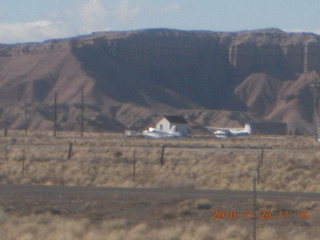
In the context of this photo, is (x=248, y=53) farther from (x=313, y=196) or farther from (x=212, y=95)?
(x=313, y=196)

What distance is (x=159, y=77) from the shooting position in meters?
168

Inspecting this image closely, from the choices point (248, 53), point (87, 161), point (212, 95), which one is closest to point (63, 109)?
point (212, 95)

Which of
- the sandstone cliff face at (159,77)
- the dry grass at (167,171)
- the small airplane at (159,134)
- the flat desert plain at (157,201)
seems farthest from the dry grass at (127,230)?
the sandstone cliff face at (159,77)

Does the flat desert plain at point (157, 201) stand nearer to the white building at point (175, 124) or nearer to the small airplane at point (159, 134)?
the small airplane at point (159, 134)

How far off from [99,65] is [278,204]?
141 meters

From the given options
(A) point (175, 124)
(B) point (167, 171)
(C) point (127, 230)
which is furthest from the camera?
(A) point (175, 124)

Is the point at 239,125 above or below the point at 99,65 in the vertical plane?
below

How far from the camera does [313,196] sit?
79.7ft
